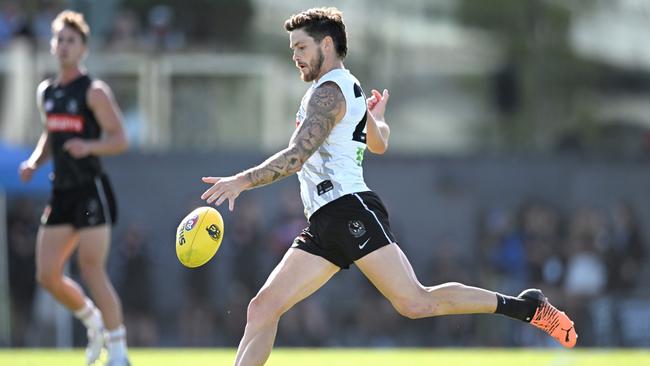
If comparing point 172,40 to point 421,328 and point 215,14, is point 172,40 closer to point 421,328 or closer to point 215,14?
point 215,14

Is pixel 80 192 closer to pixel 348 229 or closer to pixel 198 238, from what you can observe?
pixel 198 238

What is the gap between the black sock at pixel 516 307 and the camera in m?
7.76

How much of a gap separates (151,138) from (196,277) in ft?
8.98

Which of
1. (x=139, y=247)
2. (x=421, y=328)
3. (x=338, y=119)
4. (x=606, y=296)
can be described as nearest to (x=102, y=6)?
(x=139, y=247)

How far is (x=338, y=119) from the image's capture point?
7.30m

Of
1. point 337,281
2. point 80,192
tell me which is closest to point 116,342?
point 80,192

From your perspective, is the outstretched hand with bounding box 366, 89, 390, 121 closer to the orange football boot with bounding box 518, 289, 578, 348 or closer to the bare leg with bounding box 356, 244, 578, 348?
the bare leg with bounding box 356, 244, 578, 348

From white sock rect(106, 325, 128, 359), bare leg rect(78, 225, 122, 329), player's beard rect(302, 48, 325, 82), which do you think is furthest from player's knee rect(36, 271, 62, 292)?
player's beard rect(302, 48, 325, 82)

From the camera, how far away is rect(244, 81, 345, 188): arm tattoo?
7004 millimetres

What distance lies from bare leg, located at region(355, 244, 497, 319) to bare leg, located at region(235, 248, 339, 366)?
306 mm

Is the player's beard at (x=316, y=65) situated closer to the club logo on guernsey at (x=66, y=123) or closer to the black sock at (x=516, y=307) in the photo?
the black sock at (x=516, y=307)

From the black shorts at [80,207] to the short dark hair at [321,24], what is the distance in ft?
10.7

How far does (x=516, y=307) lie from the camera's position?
7789 mm

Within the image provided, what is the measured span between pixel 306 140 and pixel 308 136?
27mm
